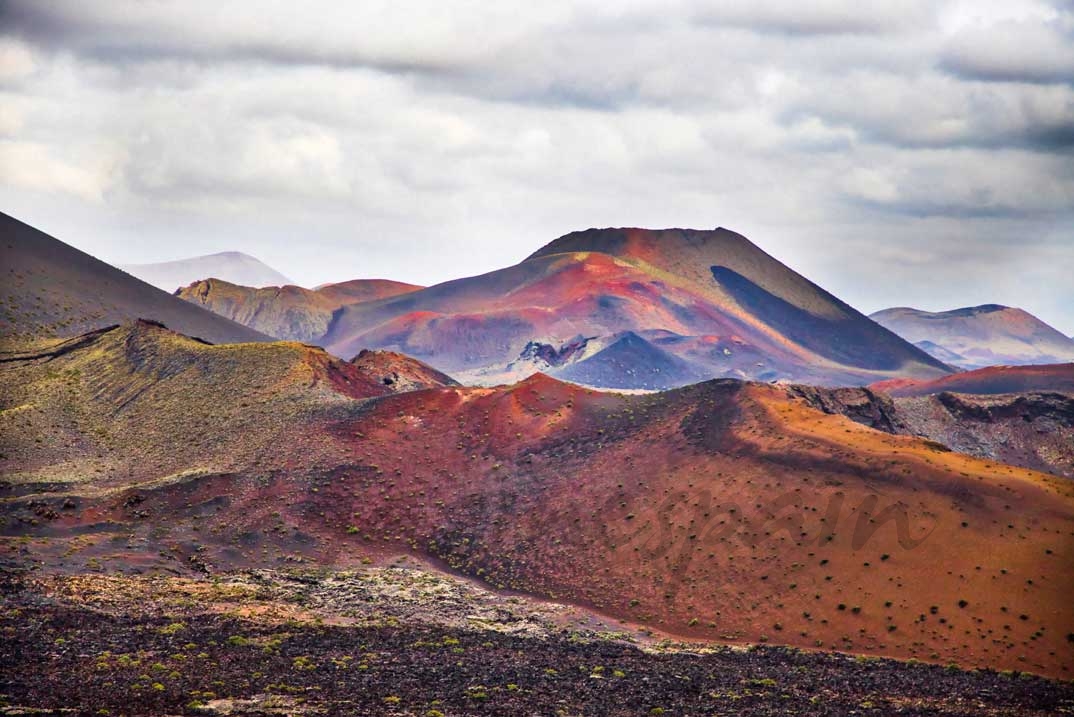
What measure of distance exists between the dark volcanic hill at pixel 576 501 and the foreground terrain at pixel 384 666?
4.76 meters

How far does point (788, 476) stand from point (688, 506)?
643 centimetres

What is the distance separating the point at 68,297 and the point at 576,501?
87535mm

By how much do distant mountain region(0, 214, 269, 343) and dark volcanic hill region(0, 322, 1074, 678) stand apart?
2977 cm

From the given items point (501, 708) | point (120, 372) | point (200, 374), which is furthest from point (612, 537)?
point (120, 372)

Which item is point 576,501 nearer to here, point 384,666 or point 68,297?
point 384,666

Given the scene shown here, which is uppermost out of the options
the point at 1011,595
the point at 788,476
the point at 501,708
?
the point at 788,476

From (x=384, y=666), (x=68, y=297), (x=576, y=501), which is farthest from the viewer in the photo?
(x=68, y=297)

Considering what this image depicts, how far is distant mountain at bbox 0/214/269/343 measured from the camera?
121m

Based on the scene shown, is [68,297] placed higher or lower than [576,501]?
higher

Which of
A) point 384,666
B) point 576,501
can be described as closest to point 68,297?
point 576,501

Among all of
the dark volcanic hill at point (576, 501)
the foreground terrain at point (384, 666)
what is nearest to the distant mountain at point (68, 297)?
the dark volcanic hill at point (576, 501)

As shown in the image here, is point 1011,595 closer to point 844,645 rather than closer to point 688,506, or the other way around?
point 844,645

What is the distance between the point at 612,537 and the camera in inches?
2591

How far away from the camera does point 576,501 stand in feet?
232
